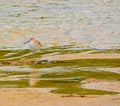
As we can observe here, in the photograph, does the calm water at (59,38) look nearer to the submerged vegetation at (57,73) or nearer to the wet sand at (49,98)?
the submerged vegetation at (57,73)

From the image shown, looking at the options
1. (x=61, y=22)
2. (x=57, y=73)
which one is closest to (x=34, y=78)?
(x=57, y=73)

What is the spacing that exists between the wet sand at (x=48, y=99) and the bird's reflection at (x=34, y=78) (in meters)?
1.26

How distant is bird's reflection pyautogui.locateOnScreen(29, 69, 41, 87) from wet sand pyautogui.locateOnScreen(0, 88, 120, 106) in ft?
4.15

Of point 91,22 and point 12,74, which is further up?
point 12,74

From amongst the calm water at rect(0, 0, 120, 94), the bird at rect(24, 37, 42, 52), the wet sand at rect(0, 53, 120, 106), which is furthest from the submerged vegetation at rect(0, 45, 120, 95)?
the wet sand at rect(0, 53, 120, 106)

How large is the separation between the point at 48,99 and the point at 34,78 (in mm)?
2905

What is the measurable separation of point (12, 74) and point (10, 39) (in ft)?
28.7

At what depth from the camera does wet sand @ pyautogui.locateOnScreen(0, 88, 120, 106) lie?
512 inches

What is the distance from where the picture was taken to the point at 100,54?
20891 mm

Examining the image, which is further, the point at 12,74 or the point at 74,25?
the point at 74,25

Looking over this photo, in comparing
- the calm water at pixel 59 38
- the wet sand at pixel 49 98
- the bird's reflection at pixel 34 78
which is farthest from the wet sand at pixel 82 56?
the wet sand at pixel 49 98

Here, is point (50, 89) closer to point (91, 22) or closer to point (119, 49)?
point (119, 49)

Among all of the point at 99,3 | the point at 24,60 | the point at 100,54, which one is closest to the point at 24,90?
the point at 24,60

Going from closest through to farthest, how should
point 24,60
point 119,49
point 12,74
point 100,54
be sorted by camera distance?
point 12,74 < point 24,60 < point 100,54 < point 119,49
